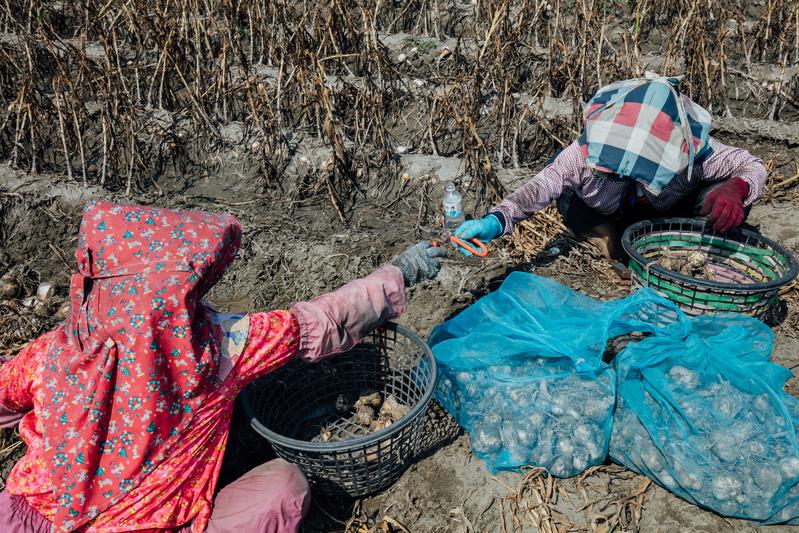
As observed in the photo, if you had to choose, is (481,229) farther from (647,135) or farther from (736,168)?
(736,168)

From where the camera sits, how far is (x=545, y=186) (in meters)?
2.57

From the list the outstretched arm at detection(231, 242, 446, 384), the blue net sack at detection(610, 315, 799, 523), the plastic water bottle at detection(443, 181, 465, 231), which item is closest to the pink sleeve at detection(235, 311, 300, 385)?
the outstretched arm at detection(231, 242, 446, 384)

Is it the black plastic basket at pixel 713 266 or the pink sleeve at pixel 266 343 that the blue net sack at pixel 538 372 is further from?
the pink sleeve at pixel 266 343

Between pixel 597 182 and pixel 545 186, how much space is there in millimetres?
228

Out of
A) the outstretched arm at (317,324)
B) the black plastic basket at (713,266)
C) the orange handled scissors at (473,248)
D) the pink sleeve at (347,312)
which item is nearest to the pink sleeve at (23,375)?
the outstretched arm at (317,324)

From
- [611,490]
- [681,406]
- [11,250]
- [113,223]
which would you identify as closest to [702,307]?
[681,406]

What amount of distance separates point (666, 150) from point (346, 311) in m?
1.33

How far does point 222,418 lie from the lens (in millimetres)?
1705

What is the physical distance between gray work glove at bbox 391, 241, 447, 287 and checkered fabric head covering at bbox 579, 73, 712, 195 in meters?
0.79

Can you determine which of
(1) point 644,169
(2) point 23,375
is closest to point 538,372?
(1) point 644,169

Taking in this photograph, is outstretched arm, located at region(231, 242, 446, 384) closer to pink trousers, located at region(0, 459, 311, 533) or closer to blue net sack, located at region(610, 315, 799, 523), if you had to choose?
pink trousers, located at region(0, 459, 311, 533)

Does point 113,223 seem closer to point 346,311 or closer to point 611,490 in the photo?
point 346,311

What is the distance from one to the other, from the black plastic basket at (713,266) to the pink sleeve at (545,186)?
0.33 meters

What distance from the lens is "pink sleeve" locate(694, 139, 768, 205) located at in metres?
2.44
